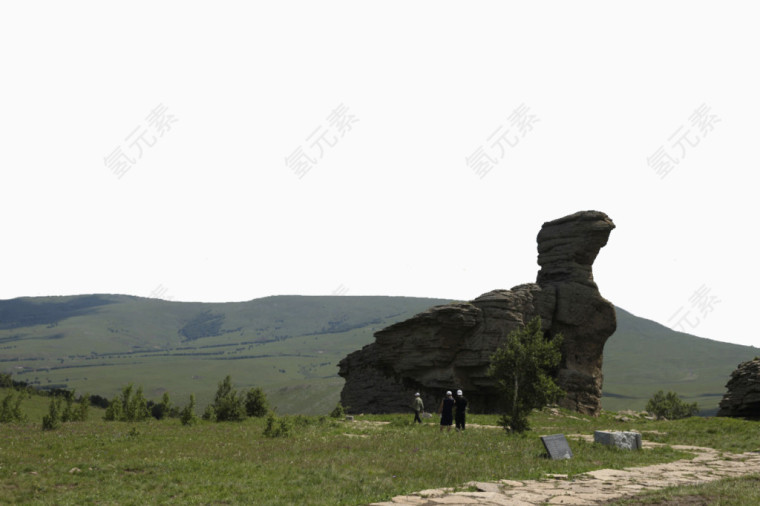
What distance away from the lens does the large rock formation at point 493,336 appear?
56.3 m

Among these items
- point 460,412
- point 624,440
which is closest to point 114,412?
point 460,412

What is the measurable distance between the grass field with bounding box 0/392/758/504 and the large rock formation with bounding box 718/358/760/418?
2133 centimetres

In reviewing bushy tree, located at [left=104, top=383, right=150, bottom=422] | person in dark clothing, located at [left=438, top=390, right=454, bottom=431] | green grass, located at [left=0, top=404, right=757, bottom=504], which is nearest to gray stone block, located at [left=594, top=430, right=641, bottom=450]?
green grass, located at [left=0, top=404, right=757, bottom=504]

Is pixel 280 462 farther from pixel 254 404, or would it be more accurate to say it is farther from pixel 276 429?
pixel 254 404

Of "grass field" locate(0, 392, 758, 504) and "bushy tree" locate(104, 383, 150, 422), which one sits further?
"bushy tree" locate(104, 383, 150, 422)

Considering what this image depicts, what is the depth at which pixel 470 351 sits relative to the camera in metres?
56.4

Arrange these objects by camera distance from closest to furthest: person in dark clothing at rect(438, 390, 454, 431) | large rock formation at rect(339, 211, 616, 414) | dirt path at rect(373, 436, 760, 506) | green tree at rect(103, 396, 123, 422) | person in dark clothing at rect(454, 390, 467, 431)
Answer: dirt path at rect(373, 436, 760, 506) < person in dark clothing at rect(438, 390, 454, 431) < person in dark clothing at rect(454, 390, 467, 431) < large rock formation at rect(339, 211, 616, 414) < green tree at rect(103, 396, 123, 422)

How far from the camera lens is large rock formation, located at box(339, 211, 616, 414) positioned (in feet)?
185

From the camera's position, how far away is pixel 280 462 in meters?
20.7

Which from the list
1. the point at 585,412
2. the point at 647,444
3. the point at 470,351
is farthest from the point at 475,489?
the point at 585,412

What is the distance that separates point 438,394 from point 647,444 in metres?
31.6

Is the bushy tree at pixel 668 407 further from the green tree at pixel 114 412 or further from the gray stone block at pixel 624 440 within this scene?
the green tree at pixel 114 412

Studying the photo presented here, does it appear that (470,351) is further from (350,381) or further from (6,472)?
(6,472)

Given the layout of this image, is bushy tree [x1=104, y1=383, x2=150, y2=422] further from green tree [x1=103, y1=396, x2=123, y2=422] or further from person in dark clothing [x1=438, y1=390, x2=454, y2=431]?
person in dark clothing [x1=438, y1=390, x2=454, y2=431]
